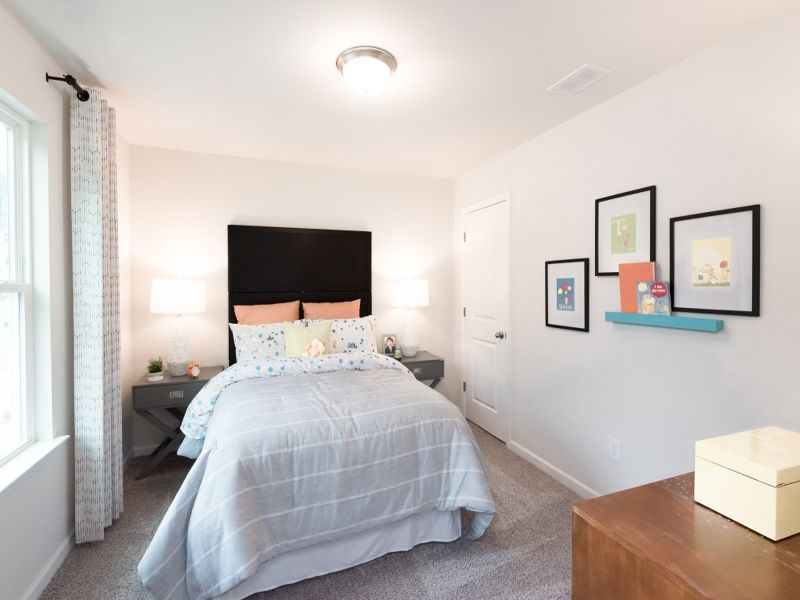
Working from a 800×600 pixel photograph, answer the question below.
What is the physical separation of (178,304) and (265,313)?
0.66 metres

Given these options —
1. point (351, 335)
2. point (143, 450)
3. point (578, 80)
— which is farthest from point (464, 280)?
point (143, 450)

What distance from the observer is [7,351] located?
186 cm

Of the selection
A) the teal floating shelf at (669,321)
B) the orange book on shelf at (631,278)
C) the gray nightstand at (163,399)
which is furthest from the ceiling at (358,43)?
the gray nightstand at (163,399)

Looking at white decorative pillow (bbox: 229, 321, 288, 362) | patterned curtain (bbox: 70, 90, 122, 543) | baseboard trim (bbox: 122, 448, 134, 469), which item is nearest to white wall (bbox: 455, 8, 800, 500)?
white decorative pillow (bbox: 229, 321, 288, 362)

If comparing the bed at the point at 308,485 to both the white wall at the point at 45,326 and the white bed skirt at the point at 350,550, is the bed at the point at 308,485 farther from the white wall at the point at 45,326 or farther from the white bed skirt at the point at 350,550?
the white wall at the point at 45,326

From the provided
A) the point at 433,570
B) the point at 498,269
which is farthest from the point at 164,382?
the point at 498,269

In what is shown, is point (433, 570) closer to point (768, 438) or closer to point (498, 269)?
point (768, 438)

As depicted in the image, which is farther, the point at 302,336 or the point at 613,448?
the point at 302,336

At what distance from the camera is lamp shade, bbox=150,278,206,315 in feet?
9.90

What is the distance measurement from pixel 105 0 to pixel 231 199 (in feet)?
6.38

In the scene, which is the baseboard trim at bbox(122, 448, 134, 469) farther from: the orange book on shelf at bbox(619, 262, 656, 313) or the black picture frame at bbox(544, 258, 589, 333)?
the orange book on shelf at bbox(619, 262, 656, 313)

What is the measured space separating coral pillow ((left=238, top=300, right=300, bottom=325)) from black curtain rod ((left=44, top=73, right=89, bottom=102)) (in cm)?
173

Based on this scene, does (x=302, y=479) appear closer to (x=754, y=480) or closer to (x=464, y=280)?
(x=754, y=480)

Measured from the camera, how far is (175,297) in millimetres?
3047
